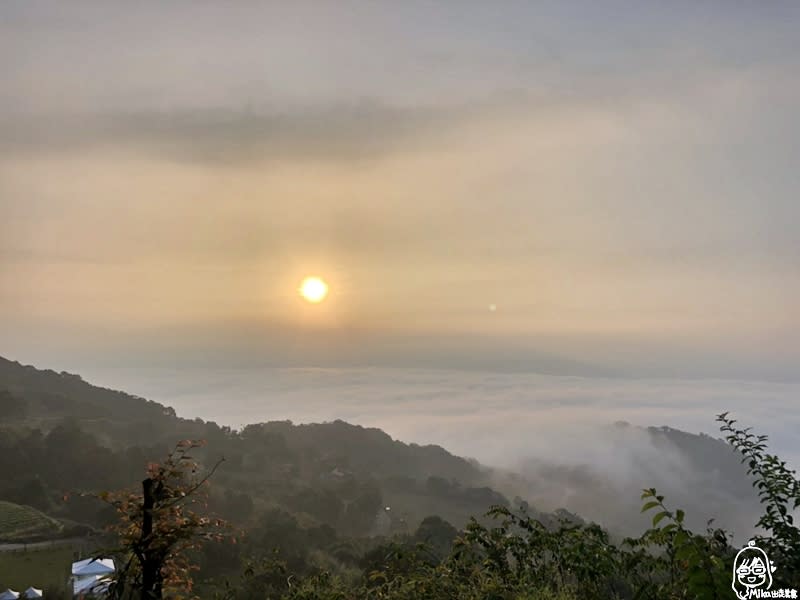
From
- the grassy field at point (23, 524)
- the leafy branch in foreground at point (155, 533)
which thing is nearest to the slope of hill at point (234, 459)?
the grassy field at point (23, 524)

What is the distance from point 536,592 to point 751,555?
2.15 meters

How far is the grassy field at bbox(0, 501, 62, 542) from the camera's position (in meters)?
48.6

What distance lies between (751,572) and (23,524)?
194 feet

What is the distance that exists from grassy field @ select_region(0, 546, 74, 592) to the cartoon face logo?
38327mm

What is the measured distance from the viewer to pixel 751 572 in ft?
18.8

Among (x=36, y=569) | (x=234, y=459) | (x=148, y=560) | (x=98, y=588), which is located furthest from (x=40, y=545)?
(x=148, y=560)

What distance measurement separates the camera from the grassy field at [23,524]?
159 ft

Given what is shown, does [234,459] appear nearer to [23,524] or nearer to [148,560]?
[23,524]

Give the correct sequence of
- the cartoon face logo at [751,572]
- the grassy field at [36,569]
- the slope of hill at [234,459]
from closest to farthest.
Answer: the cartoon face logo at [751,572] → the grassy field at [36,569] → the slope of hill at [234,459]

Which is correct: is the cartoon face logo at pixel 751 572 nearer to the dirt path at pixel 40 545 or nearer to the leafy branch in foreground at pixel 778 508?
the leafy branch in foreground at pixel 778 508

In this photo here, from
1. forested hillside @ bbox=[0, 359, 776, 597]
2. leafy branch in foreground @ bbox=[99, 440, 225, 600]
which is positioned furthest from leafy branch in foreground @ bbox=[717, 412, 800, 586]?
leafy branch in foreground @ bbox=[99, 440, 225, 600]

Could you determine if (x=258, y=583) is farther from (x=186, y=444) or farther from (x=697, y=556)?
(x=697, y=556)

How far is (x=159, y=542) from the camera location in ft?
16.5

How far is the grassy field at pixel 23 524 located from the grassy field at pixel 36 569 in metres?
8.87
